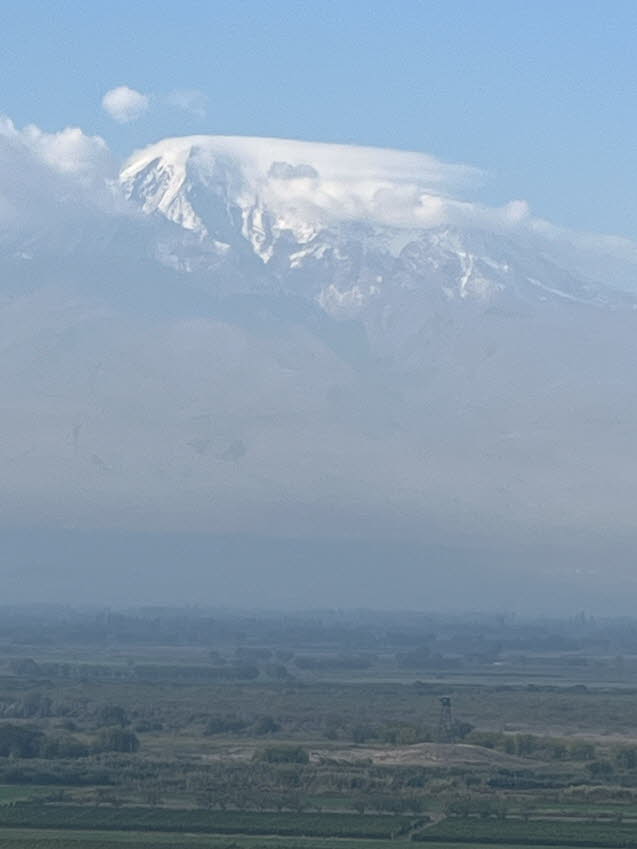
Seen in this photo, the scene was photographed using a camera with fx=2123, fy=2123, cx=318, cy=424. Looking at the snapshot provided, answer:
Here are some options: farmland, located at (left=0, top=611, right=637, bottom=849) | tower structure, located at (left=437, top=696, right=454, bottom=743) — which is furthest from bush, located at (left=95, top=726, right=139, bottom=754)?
tower structure, located at (left=437, top=696, right=454, bottom=743)

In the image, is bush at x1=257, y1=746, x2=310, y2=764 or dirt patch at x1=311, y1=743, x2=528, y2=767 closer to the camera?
bush at x1=257, y1=746, x2=310, y2=764

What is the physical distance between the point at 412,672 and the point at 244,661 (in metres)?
17.0

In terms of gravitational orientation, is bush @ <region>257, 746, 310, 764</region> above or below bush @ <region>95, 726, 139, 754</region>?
below

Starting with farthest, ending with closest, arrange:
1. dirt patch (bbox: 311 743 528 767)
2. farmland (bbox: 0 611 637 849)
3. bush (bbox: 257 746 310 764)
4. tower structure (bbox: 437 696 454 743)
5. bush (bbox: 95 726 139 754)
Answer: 1. tower structure (bbox: 437 696 454 743)
2. bush (bbox: 95 726 139 754)
3. dirt patch (bbox: 311 743 528 767)
4. bush (bbox: 257 746 310 764)
5. farmland (bbox: 0 611 637 849)

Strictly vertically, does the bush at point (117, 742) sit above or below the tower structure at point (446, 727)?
below

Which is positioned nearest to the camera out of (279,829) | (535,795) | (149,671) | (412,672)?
(279,829)

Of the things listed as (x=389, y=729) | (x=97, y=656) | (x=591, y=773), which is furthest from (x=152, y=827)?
(x=97, y=656)

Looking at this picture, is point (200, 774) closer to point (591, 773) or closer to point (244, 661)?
point (591, 773)

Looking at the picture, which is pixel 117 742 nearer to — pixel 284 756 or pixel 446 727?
pixel 284 756

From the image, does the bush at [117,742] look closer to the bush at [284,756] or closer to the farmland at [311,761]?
the farmland at [311,761]

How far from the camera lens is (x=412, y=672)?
16875cm

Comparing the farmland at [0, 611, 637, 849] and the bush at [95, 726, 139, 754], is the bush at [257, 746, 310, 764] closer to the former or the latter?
the farmland at [0, 611, 637, 849]

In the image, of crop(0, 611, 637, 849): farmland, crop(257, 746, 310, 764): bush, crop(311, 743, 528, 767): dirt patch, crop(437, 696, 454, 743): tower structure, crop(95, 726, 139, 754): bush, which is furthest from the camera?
crop(437, 696, 454, 743): tower structure

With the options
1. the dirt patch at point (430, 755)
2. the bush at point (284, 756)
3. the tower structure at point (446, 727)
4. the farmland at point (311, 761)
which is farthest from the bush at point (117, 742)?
the tower structure at point (446, 727)
